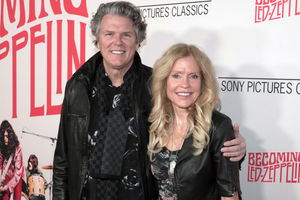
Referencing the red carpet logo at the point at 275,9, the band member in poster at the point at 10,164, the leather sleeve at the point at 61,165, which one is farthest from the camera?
the band member in poster at the point at 10,164

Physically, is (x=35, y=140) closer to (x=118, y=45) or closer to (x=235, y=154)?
(x=118, y=45)

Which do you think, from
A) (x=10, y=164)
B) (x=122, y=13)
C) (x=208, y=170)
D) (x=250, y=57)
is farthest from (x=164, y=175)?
(x=10, y=164)

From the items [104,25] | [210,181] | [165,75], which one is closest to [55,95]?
→ [104,25]

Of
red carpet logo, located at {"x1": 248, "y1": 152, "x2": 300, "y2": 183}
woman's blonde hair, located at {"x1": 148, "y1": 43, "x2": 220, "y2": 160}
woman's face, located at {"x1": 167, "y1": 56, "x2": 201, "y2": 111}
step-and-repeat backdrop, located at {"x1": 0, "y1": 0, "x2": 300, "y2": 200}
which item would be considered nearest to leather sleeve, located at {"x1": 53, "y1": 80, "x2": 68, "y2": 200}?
woman's blonde hair, located at {"x1": 148, "y1": 43, "x2": 220, "y2": 160}

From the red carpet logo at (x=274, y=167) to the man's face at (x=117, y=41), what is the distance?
0.95 metres

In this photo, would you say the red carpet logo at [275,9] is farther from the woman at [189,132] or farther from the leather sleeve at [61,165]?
the leather sleeve at [61,165]

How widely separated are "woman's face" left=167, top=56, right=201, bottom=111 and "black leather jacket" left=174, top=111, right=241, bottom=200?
0.14 metres

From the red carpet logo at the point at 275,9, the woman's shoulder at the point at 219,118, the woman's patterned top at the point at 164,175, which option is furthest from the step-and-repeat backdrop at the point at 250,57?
the woman's patterned top at the point at 164,175

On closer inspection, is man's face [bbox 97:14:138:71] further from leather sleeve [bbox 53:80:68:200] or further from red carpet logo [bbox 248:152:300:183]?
red carpet logo [bbox 248:152:300:183]

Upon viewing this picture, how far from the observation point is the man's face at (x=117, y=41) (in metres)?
1.64

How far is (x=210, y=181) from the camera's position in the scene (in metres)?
1.39

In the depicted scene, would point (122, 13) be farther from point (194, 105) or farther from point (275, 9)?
point (275, 9)

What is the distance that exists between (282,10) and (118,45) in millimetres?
945

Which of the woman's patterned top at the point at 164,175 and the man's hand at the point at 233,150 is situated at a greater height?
the man's hand at the point at 233,150
